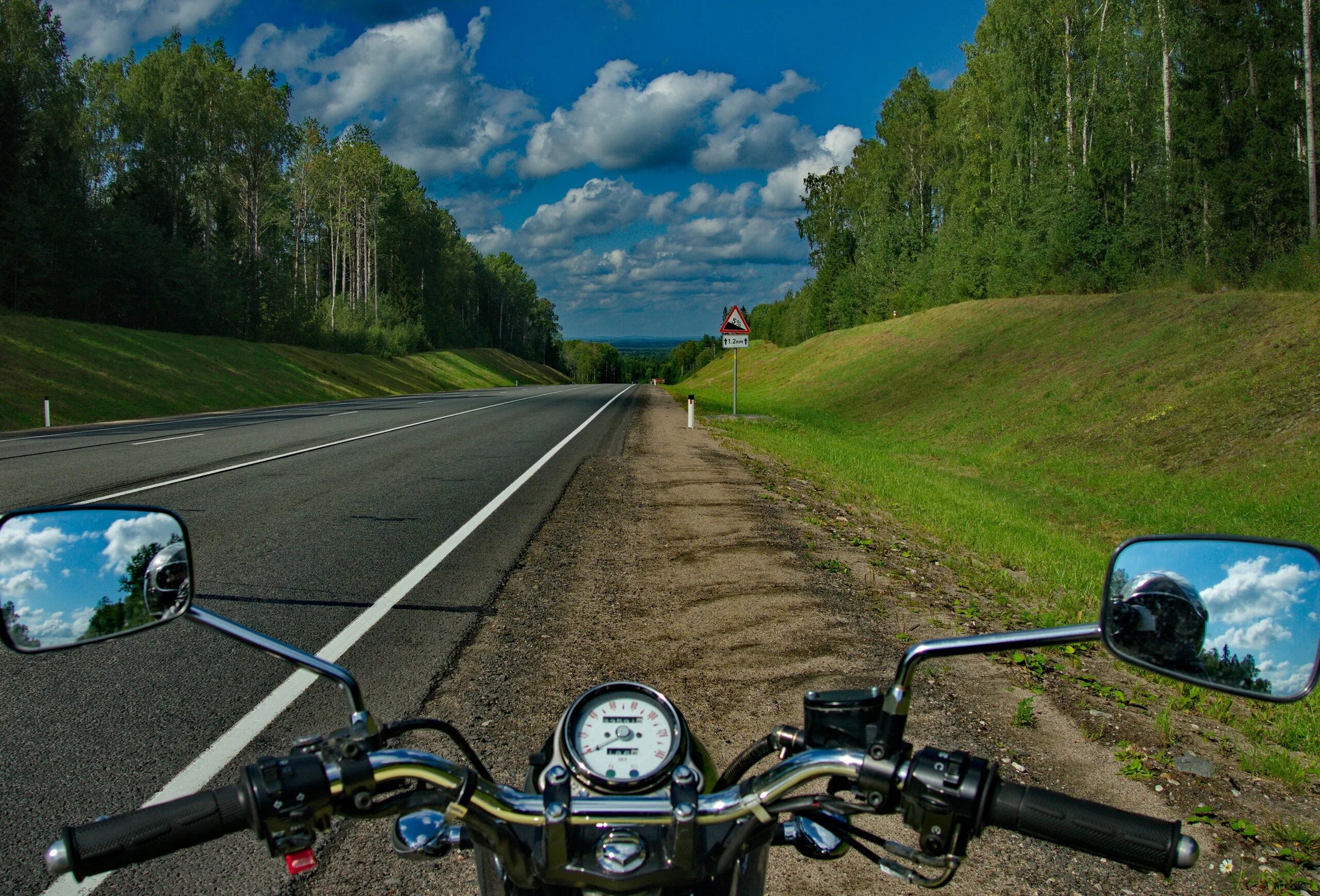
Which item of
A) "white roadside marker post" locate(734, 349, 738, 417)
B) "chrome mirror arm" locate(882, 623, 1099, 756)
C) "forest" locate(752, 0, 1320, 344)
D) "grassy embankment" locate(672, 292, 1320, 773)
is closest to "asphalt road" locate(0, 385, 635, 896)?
"chrome mirror arm" locate(882, 623, 1099, 756)

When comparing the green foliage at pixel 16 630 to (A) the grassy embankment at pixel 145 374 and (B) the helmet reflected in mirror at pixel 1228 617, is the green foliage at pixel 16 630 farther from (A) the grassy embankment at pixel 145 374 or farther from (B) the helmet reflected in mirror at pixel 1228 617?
(A) the grassy embankment at pixel 145 374

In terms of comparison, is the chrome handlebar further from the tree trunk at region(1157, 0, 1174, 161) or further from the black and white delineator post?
A: the tree trunk at region(1157, 0, 1174, 161)

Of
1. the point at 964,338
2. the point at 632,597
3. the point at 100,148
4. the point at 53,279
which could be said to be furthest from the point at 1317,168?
the point at 100,148

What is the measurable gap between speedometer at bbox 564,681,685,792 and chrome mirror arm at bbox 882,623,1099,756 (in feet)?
1.34

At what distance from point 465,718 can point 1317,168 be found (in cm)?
3323

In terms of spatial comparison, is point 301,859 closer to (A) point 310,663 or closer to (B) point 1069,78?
(A) point 310,663

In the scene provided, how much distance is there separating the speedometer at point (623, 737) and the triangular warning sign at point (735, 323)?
22517 mm

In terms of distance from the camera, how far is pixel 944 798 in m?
1.47

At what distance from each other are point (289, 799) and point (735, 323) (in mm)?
23242

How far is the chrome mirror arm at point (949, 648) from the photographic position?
5.32 feet

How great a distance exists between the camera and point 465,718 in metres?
4.13

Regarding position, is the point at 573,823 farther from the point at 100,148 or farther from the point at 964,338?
the point at 100,148

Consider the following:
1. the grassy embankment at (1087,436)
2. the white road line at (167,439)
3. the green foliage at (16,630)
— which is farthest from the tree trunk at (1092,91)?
the green foliage at (16,630)

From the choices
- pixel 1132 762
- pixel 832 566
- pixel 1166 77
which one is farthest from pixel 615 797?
pixel 1166 77
